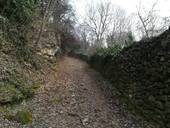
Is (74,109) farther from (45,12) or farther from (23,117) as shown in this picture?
(45,12)

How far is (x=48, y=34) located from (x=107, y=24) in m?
29.8

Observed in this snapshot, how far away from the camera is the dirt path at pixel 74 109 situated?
9219 mm

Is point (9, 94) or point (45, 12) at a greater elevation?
point (45, 12)

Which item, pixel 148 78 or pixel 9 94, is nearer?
pixel 9 94

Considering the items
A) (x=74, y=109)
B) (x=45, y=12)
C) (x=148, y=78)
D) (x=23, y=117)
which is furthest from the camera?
(x=45, y=12)

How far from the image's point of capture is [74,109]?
420 inches

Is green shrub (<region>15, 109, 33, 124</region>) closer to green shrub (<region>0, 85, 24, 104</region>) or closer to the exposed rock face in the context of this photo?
green shrub (<region>0, 85, 24, 104</region>)

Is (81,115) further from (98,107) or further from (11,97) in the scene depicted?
(11,97)

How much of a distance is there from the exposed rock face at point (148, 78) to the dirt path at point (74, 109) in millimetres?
640

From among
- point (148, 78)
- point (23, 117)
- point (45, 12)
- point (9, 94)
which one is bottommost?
point (23, 117)

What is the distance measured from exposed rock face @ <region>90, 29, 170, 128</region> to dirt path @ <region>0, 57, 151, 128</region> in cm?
64

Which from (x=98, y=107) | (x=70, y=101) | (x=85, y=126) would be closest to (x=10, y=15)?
(x=70, y=101)

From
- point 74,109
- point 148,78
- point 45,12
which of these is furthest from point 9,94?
point 45,12

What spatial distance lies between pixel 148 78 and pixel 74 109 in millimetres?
3000
